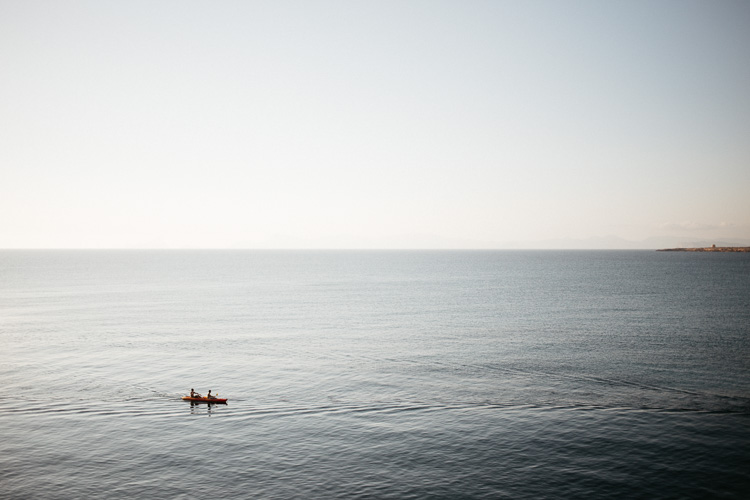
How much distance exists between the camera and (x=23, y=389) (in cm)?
5616

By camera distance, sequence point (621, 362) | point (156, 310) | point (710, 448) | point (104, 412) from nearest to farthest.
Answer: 1. point (710, 448)
2. point (104, 412)
3. point (621, 362)
4. point (156, 310)

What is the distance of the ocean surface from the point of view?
3534cm

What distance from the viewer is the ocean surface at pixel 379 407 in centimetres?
3534

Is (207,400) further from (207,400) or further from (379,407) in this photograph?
(379,407)

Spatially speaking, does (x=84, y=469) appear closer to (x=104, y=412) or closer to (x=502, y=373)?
(x=104, y=412)

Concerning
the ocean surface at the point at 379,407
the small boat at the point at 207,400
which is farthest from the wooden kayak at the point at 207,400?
the ocean surface at the point at 379,407

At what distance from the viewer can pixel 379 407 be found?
1996 inches

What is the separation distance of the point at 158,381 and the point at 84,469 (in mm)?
23493

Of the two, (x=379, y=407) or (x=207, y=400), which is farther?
(x=207, y=400)

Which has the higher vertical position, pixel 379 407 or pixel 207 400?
pixel 207 400

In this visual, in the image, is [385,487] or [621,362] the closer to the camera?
[385,487]

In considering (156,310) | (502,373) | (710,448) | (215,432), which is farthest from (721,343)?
(156,310)

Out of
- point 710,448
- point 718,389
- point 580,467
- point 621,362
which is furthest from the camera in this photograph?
point 621,362

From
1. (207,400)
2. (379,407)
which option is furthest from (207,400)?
(379,407)
